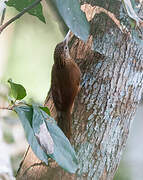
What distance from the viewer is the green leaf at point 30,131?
49.4 inches

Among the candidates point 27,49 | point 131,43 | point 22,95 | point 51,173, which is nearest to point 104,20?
point 131,43

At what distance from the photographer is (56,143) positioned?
4.38 feet

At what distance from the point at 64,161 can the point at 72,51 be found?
0.77 meters

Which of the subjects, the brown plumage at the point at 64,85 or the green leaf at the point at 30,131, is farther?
the brown plumage at the point at 64,85

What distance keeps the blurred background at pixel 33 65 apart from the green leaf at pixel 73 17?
1733 mm

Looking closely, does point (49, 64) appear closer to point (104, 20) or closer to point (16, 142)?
point (16, 142)

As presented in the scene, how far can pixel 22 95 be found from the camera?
1419mm

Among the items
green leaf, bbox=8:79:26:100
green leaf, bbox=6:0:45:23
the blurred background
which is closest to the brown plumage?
green leaf, bbox=6:0:45:23

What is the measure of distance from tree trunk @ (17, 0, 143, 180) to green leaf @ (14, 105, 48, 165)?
1.65 feet

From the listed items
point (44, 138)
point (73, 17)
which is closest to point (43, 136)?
point (44, 138)

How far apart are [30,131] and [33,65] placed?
2402 mm

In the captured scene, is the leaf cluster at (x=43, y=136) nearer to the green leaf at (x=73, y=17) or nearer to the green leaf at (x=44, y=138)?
the green leaf at (x=44, y=138)

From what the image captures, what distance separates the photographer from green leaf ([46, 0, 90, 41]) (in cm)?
127

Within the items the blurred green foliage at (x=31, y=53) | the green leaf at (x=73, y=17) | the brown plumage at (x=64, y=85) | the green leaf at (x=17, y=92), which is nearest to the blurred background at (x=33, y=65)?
the blurred green foliage at (x=31, y=53)
